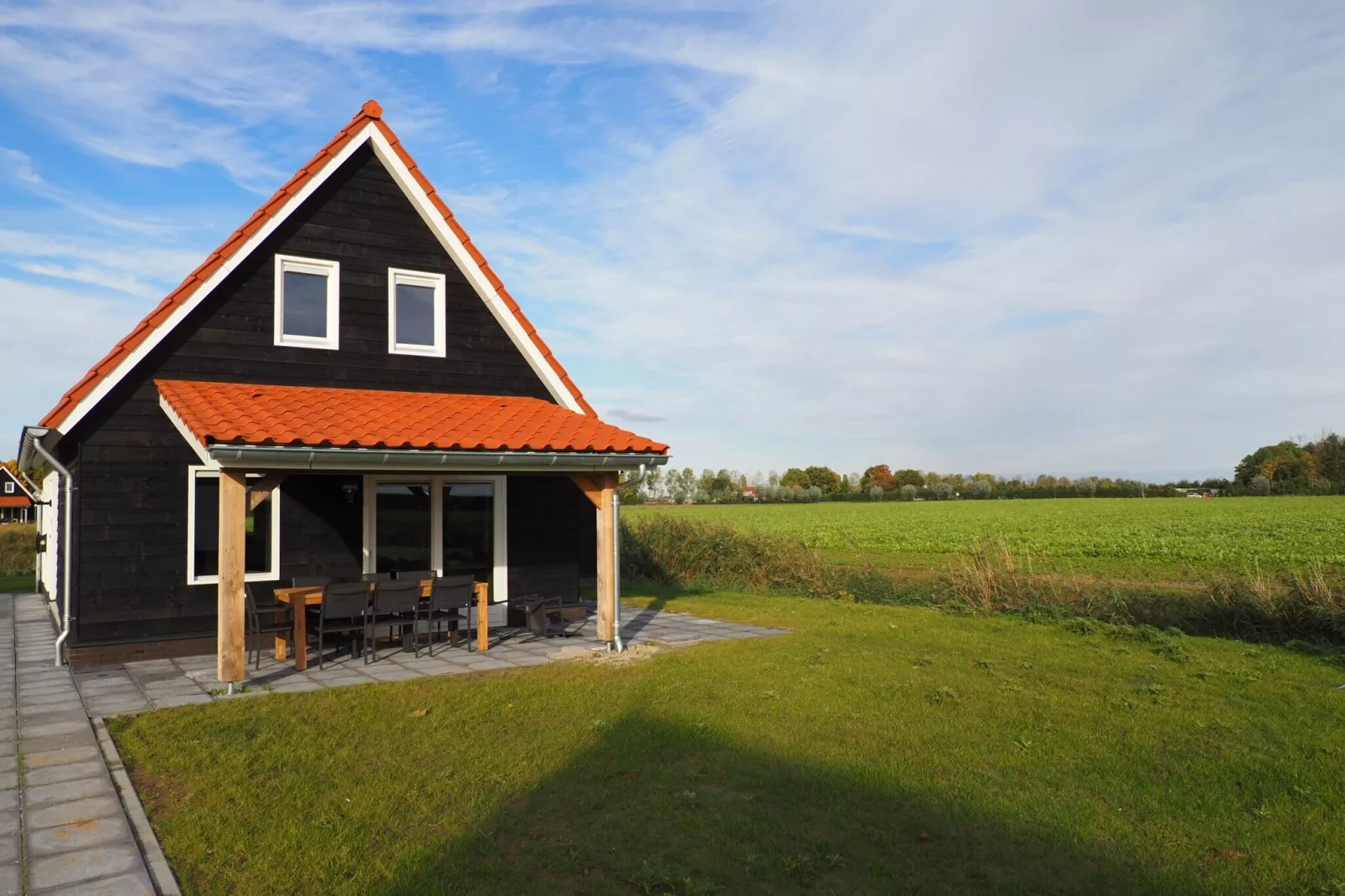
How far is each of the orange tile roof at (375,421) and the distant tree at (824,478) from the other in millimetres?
84143

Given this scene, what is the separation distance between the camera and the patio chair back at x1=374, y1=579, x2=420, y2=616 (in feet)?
32.5

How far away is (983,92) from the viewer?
1291 centimetres

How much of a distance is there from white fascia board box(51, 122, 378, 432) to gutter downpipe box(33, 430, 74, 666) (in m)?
0.34

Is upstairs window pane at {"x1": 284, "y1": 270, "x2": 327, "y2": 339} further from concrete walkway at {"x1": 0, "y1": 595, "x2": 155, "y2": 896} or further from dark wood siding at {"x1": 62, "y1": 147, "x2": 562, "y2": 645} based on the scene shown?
concrete walkway at {"x1": 0, "y1": 595, "x2": 155, "y2": 896}

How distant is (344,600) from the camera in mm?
9664

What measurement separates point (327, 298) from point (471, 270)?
1.95 meters

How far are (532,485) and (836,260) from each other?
10.5 m

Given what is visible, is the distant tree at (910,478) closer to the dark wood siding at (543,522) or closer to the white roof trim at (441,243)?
the dark wood siding at (543,522)

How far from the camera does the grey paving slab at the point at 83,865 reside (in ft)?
14.0

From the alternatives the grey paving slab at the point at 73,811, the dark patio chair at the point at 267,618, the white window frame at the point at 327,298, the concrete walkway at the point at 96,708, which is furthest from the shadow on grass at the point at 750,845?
the white window frame at the point at 327,298

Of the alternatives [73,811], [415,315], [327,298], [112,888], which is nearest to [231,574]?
[73,811]

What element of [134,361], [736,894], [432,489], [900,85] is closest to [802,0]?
[900,85]

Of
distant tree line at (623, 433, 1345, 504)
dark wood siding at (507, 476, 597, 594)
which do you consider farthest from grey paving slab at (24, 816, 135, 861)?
distant tree line at (623, 433, 1345, 504)

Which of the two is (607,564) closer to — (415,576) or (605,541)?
(605,541)
